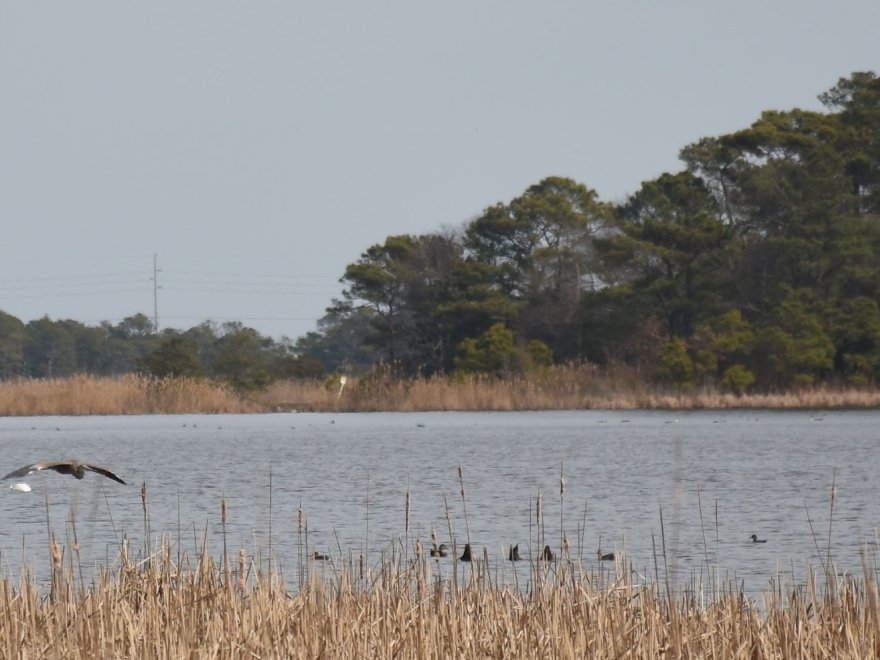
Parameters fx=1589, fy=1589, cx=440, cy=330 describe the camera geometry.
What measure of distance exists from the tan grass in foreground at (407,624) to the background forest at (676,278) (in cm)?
3370

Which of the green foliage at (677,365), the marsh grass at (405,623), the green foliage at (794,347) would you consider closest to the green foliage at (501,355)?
the green foliage at (677,365)

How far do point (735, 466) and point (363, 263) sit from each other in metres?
37.0

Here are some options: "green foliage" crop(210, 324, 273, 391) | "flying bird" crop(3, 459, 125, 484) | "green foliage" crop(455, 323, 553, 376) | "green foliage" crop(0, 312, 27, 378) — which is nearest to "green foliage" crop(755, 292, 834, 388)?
"green foliage" crop(455, 323, 553, 376)

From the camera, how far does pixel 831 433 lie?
1114 inches

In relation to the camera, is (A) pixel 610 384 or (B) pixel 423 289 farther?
(B) pixel 423 289

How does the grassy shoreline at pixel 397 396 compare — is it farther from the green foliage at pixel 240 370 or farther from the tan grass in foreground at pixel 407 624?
the tan grass in foreground at pixel 407 624

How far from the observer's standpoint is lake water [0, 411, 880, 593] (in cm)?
1086

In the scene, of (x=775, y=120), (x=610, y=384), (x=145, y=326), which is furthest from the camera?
(x=145, y=326)

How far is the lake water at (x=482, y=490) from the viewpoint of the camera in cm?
1086

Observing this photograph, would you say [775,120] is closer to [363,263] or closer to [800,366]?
[800,366]

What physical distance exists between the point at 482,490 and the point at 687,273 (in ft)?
96.6

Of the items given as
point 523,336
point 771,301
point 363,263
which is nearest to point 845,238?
point 771,301

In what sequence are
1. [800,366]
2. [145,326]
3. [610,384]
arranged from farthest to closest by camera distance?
[145,326]
[610,384]
[800,366]

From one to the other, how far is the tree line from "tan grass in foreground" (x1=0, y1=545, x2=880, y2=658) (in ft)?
110
